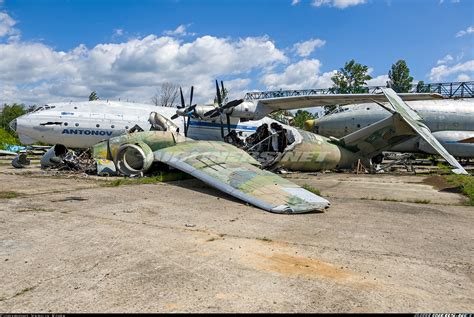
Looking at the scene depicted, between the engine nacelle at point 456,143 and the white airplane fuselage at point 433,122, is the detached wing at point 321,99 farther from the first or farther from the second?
the white airplane fuselage at point 433,122

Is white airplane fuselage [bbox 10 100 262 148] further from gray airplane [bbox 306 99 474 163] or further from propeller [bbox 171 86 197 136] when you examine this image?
gray airplane [bbox 306 99 474 163]

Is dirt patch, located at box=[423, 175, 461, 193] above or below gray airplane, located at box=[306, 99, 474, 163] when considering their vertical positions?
below

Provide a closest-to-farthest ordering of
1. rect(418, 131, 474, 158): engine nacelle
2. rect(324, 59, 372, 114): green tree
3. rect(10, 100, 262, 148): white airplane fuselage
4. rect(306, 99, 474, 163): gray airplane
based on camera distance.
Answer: rect(10, 100, 262, 148): white airplane fuselage
rect(418, 131, 474, 158): engine nacelle
rect(306, 99, 474, 163): gray airplane
rect(324, 59, 372, 114): green tree

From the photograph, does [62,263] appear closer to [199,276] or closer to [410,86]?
[199,276]

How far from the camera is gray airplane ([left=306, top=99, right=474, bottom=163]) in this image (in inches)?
913

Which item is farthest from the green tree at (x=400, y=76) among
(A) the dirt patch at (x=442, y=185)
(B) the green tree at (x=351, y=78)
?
(A) the dirt patch at (x=442, y=185)

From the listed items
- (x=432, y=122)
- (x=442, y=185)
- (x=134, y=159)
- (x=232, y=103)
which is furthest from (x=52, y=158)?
(x=432, y=122)

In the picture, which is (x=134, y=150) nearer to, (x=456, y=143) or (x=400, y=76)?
(x=456, y=143)

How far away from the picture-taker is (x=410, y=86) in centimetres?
6575

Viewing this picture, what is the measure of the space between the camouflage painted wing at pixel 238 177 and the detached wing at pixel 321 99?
19.0 feet

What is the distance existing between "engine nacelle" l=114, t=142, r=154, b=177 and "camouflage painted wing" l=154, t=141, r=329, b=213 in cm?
39

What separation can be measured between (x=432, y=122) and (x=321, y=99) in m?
9.90

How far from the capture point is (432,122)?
80.6 feet

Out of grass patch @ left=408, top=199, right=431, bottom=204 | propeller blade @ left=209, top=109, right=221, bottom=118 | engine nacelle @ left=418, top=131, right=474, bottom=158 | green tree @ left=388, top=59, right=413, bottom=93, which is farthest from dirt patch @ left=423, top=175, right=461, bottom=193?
green tree @ left=388, top=59, right=413, bottom=93
